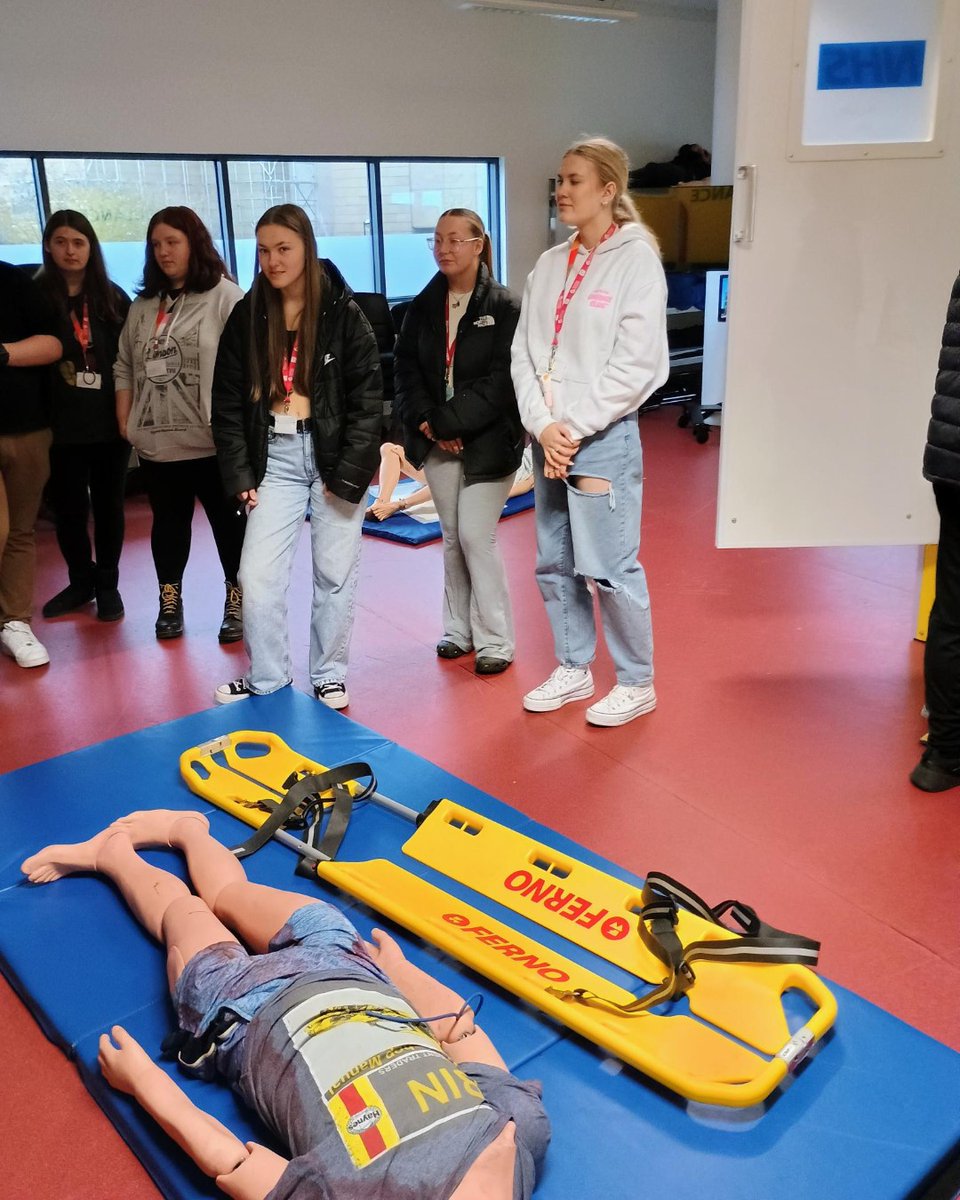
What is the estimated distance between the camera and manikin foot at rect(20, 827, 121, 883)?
7.84ft

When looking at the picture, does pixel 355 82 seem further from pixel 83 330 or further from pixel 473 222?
pixel 473 222

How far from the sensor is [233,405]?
10.9 feet

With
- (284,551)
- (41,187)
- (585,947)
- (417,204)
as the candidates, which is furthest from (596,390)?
(417,204)

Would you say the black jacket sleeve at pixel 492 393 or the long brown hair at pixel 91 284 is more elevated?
the long brown hair at pixel 91 284

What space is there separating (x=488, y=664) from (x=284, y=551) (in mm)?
873

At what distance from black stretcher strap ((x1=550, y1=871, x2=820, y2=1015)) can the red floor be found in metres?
0.32

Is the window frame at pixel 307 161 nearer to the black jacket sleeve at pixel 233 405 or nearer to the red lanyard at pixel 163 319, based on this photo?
the red lanyard at pixel 163 319

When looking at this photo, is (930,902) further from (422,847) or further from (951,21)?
(951,21)

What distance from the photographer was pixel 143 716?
361 cm

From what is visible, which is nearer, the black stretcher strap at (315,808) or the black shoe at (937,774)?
the black stretcher strap at (315,808)

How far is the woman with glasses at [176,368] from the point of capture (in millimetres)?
3822

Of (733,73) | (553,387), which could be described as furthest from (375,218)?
(553,387)

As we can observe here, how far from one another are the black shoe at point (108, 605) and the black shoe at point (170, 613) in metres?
0.27

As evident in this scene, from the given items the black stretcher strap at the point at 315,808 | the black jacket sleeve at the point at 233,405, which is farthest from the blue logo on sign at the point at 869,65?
the black stretcher strap at the point at 315,808
